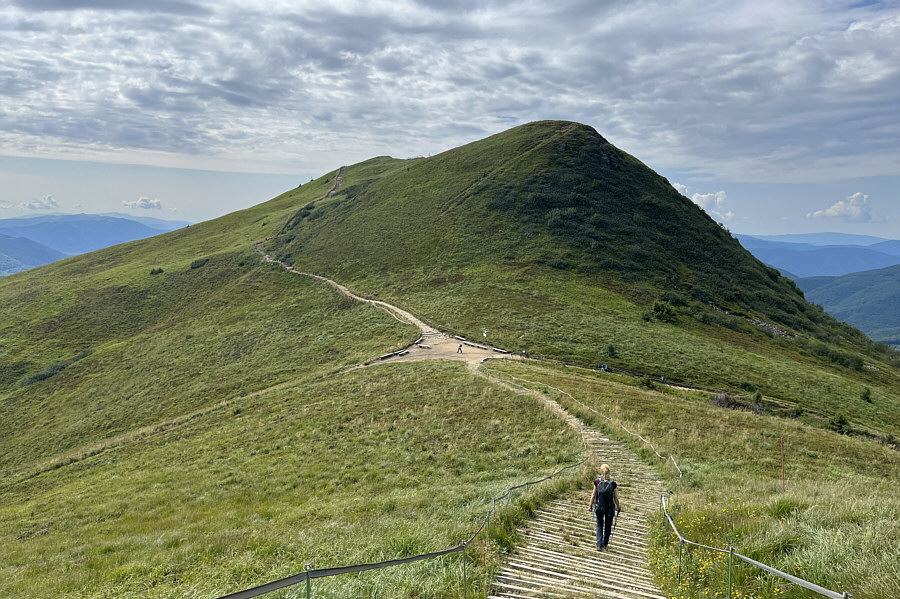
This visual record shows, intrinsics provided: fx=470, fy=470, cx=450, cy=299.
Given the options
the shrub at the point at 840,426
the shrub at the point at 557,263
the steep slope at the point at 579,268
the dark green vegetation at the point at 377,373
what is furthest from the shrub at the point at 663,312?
the shrub at the point at 840,426

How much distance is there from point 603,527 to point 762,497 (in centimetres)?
507

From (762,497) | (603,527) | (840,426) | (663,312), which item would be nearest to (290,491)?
(603,527)

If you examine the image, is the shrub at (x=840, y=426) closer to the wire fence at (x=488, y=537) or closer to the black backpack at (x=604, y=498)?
the wire fence at (x=488, y=537)

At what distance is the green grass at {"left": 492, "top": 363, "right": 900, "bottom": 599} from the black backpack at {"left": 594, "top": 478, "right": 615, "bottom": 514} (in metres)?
1.32

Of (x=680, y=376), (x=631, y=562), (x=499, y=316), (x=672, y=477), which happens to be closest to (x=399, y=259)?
(x=499, y=316)

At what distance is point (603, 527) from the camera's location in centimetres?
1065

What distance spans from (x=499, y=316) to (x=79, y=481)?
37828 mm

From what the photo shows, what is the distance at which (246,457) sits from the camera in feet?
78.5

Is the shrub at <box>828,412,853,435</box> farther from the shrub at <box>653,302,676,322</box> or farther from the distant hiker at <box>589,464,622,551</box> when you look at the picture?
the distant hiker at <box>589,464,622,551</box>

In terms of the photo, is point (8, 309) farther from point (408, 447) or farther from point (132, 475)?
point (408, 447)

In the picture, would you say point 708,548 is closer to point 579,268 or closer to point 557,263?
point 579,268

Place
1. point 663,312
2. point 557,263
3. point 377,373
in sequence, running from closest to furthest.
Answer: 1. point 377,373
2. point 663,312
3. point 557,263

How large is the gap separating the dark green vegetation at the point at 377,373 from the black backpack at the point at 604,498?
225 cm

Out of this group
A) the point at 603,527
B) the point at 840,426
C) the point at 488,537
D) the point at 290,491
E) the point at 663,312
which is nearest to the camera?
the point at 488,537
